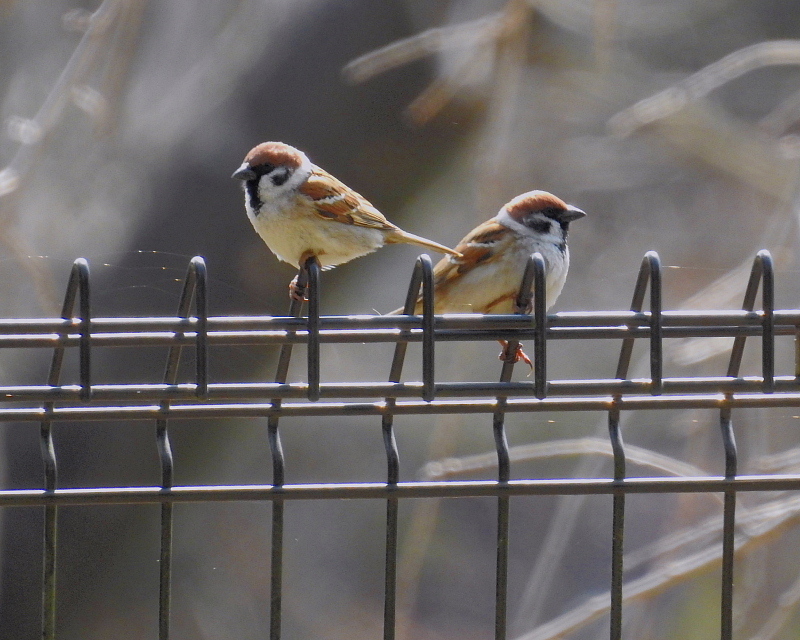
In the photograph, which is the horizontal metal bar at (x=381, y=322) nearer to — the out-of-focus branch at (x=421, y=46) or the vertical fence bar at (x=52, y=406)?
the vertical fence bar at (x=52, y=406)

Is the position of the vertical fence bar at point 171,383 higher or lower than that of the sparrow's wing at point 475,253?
lower

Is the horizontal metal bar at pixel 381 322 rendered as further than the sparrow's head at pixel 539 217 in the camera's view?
No

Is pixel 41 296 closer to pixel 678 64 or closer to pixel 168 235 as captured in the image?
pixel 168 235

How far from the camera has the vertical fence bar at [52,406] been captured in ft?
3.62

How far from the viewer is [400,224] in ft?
13.8

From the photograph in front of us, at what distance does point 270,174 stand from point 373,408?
1409mm

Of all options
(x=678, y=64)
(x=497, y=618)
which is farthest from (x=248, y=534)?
(x=497, y=618)

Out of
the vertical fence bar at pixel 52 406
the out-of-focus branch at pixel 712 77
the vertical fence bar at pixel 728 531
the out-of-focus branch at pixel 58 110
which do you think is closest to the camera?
the vertical fence bar at pixel 52 406

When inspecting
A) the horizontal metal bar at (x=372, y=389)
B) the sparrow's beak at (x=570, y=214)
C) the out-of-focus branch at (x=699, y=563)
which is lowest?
the out-of-focus branch at (x=699, y=563)

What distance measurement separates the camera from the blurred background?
3625 mm

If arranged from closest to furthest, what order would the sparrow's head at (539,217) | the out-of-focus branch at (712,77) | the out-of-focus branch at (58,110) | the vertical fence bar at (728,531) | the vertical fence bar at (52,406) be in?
the vertical fence bar at (52,406), the vertical fence bar at (728,531), the sparrow's head at (539,217), the out-of-focus branch at (58,110), the out-of-focus branch at (712,77)

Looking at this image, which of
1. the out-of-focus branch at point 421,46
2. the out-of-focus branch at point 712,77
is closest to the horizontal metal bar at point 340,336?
the out-of-focus branch at point 421,46

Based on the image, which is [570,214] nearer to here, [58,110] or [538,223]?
[538,223]

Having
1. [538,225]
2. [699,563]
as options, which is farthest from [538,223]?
[699,563]
